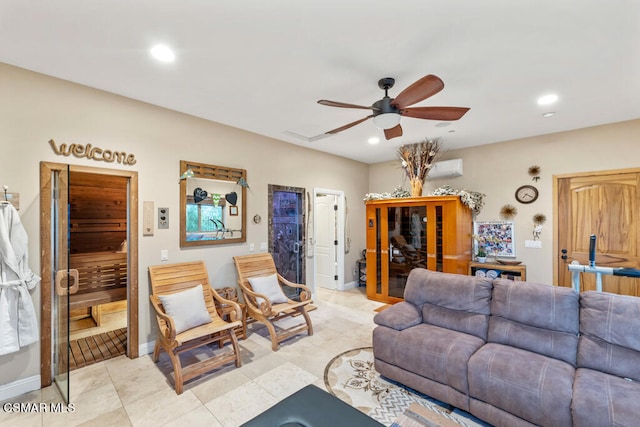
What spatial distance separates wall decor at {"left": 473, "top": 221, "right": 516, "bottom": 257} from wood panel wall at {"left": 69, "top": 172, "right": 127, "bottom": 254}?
5759 millimetres

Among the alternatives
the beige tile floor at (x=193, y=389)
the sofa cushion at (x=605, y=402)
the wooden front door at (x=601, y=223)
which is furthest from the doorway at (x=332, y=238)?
the sofa cushion at (x=605, y=402)

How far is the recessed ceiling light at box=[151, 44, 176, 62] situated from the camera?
2188 mm

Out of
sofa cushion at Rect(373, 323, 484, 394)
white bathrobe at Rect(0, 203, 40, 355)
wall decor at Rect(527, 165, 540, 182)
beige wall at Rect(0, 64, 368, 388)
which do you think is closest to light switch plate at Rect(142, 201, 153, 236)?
beige wall at Rect(0, 64, 368, 388)

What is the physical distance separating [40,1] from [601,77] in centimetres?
444

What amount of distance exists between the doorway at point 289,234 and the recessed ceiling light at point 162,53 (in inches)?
98.0

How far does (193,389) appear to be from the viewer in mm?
2555

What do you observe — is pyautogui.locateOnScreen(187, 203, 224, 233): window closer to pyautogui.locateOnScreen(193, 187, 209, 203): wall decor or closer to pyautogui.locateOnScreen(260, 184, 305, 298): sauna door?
pyautogui.locateOnScreen(193, 187, 209, 203): wall decor

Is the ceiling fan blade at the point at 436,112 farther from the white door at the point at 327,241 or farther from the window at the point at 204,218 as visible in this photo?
the white door at the point at 327,241

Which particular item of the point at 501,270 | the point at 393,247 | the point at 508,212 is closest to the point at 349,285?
the point at 393,247

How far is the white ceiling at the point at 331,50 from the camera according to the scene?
71.4 inches

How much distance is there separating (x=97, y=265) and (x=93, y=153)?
1.80 meters

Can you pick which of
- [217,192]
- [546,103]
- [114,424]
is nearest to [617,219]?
[546,103]

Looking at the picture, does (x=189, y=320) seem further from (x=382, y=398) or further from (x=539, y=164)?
(x=539, y=164)

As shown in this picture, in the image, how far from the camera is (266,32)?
2025mm
